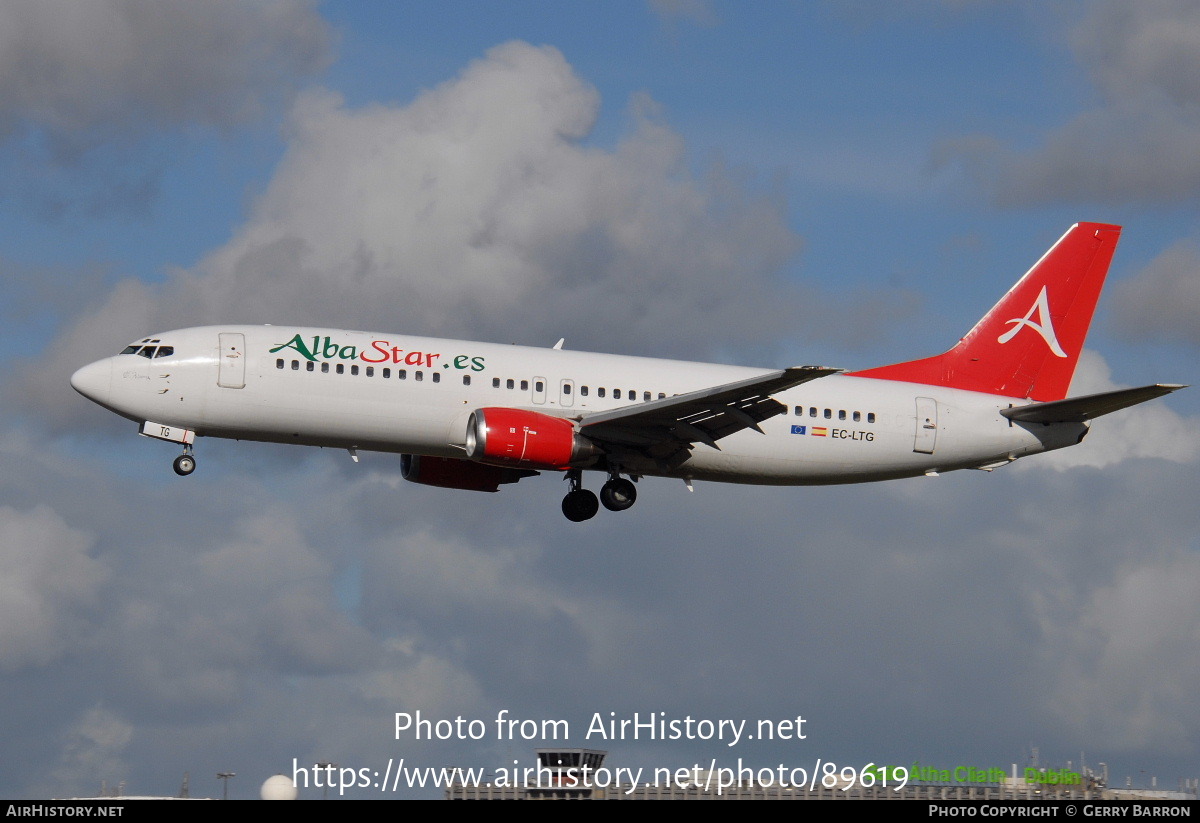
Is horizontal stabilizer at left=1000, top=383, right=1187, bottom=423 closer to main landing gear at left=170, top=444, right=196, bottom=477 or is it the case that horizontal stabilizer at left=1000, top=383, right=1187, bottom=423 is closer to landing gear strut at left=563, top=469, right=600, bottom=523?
landing gear strut at left=563, top=469, right=600, bottom=523

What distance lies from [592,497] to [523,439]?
6152 millimetres

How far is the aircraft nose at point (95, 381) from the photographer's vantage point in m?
46.8

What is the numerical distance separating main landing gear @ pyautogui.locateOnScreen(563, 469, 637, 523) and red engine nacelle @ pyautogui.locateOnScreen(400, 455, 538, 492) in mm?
2489

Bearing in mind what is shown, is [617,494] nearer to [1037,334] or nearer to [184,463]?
[184,463]

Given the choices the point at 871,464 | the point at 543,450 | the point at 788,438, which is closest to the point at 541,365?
the point at 543,450

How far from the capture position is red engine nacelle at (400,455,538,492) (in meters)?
53.9

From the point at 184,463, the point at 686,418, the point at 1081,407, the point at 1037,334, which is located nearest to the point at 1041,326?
the point at 1037,334

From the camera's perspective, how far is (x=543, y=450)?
153 ft

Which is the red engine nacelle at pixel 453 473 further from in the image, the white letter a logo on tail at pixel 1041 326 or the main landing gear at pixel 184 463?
the white letter a logo on tail at pixel 1041 326

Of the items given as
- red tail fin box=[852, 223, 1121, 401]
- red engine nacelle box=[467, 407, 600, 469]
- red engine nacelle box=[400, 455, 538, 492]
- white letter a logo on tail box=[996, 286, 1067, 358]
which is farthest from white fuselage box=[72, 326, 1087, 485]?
red engine nacelle box=[400, 455, 538, 492]

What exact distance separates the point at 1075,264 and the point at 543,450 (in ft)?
75.1

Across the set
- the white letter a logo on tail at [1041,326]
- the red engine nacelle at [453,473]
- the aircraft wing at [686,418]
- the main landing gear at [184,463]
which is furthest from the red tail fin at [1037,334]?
the main landing gear at [184,463]

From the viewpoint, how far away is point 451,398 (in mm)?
47188

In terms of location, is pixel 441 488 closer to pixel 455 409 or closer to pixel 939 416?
pixel 455 409
